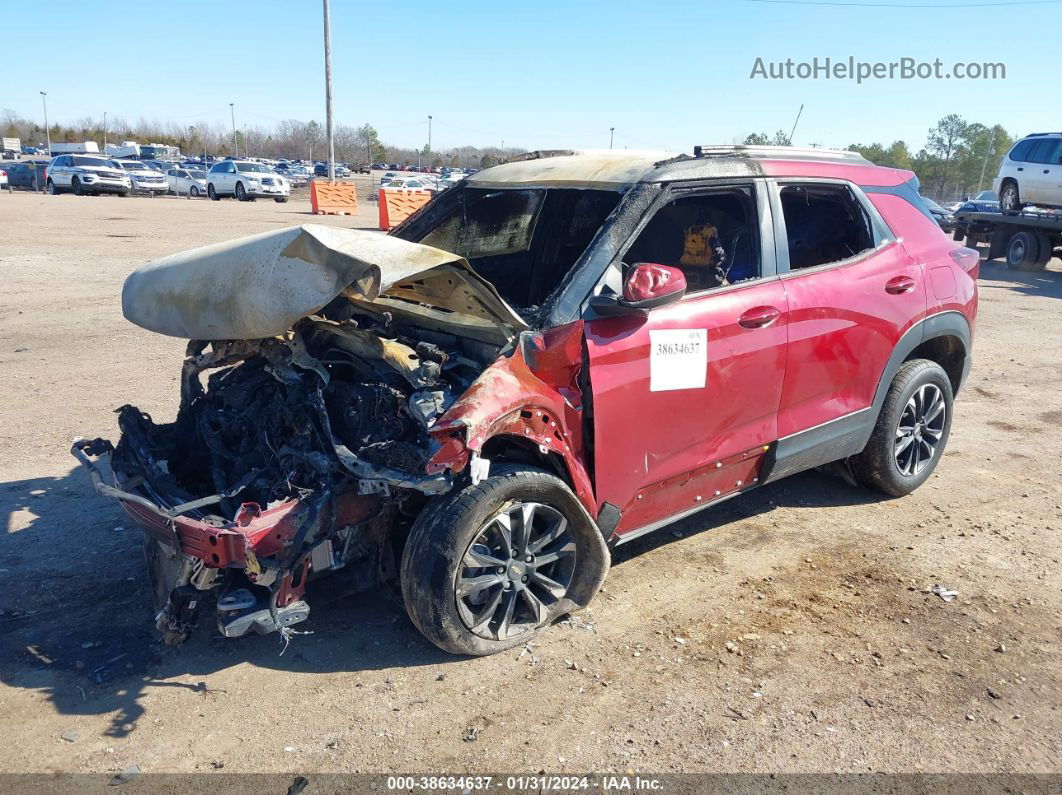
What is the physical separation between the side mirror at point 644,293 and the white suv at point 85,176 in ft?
126

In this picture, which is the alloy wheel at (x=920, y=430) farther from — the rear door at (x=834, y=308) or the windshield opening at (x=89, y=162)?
the windshield opening at (x=89, y=162)

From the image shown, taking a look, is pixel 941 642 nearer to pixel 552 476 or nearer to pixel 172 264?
pixel 552 476

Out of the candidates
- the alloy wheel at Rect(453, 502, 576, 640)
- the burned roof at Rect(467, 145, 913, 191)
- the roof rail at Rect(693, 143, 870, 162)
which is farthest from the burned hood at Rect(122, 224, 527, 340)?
the roof rail at Rect(693, 143, 870, 162)

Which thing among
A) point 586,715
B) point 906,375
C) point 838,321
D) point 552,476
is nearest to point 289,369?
point 552,476

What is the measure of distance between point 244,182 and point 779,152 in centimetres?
3573

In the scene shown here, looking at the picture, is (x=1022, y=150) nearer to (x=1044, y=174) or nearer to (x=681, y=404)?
(x=1044, y=174)

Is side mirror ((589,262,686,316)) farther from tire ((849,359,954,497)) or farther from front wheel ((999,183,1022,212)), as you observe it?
front wheel ((999,183,1022,212))

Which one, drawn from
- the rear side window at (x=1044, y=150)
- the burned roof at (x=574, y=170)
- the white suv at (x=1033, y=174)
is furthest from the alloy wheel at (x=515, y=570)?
the rear side window at (x=1044, y=150)

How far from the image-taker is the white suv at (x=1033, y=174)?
729 inches

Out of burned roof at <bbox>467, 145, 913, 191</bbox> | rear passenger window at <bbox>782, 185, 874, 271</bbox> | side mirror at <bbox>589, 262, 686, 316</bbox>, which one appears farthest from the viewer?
rear passenger window at <bbox>782, 185, 874, 271</bbox>

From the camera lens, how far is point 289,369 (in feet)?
11.9

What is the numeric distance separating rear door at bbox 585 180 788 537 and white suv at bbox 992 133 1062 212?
1815 centimetres

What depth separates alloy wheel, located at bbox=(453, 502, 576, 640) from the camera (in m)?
3.32

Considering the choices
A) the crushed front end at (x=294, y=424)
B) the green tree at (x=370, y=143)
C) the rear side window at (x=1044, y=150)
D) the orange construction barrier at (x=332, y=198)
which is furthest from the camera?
the green tree at (x=370, y=143)
